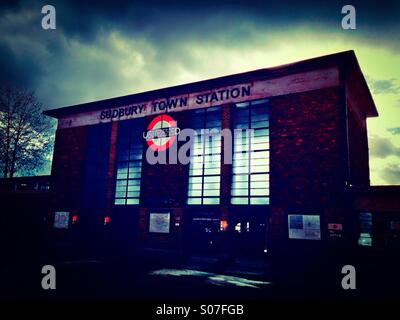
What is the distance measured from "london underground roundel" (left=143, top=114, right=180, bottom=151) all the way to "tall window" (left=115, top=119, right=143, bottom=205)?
87cm

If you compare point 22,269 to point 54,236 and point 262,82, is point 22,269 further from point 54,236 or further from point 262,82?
point 262,82

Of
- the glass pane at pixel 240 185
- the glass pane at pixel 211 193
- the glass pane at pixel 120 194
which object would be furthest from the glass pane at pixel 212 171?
the glass pane at pixel 120 194

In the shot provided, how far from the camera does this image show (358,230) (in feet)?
45.1

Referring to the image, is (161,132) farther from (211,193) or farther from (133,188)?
(211,193)

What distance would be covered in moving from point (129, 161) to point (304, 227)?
1258cm

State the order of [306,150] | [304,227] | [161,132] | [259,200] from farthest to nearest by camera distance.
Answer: [161,132] < [259,200] < [306,150] < [304,227]

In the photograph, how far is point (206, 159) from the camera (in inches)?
722

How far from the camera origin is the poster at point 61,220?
2200 centimetres

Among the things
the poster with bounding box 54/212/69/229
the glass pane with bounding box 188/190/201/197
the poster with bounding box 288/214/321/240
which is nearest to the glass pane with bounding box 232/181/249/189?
the glass pane with bounding box 188/190/201/197

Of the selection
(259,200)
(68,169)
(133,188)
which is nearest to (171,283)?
(259,200)

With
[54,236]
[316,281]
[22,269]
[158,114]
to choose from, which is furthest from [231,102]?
[54,236]

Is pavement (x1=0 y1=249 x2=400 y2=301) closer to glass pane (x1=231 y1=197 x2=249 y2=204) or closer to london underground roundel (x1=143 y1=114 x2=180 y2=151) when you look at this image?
glass pane (x1=231 y1=197 x2=249 y2=204)

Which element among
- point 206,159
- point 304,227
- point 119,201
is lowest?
point 304,227

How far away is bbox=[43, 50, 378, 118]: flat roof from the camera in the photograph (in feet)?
50.2
